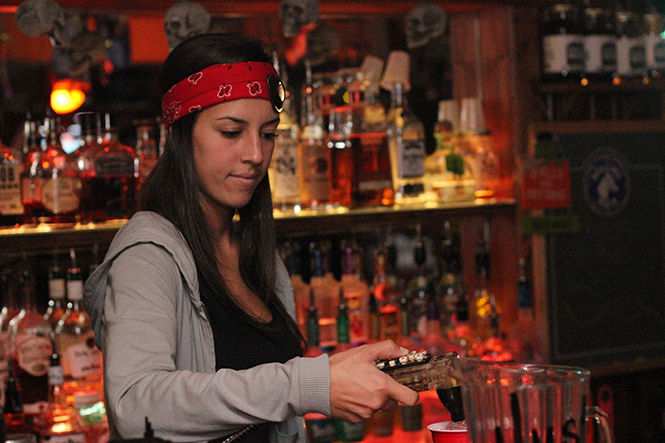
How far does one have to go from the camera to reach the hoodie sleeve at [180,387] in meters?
1.25

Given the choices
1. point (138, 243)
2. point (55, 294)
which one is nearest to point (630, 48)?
point (55, 294)

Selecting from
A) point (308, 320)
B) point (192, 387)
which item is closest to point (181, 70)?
point (192, 387)

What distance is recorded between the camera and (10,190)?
2336mm

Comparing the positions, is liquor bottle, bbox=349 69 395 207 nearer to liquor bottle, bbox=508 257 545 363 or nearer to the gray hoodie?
liquor bottle, bbox=508 257 545 363

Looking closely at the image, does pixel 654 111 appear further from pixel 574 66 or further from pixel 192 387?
pixel 192 387

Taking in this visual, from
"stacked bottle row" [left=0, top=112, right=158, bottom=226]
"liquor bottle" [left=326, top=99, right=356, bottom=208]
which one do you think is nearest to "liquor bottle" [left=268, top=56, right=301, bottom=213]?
"liquor bottle" [left=326, top=99, right=356, bottom=208]

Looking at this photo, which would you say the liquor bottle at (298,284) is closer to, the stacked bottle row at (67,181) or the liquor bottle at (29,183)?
the stacked bottle row at (67,181)

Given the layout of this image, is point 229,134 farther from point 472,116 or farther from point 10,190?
point 472,116

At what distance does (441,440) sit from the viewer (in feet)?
4.10

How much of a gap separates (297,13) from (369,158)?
487 millimetres

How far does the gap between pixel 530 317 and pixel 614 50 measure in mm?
904

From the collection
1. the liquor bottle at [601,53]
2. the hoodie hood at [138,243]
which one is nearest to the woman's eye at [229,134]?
the hoodie hood at [138,243]

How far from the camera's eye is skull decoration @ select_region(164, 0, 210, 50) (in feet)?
7.74

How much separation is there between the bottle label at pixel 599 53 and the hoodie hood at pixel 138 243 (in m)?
1.78
